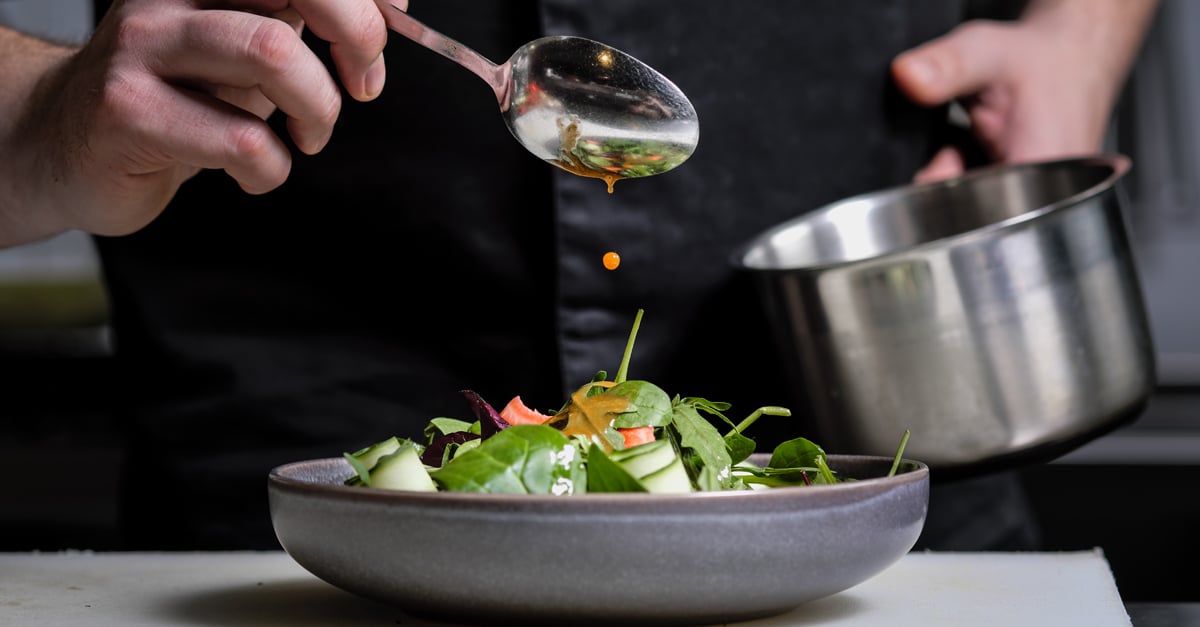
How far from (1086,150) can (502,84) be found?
74 centimetres

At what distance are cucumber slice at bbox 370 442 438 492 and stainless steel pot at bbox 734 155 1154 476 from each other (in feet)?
1.25

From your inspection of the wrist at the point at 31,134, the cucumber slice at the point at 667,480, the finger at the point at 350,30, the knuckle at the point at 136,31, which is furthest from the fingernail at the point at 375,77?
the cucumber slice at the point at 667,480

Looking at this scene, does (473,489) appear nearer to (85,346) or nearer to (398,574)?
(398,574)

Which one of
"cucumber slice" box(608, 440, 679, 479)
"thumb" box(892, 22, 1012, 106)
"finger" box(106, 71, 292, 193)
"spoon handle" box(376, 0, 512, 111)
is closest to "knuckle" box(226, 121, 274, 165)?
"finger" box(106, 71, 292, 193)

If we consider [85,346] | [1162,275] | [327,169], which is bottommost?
[1162,275]

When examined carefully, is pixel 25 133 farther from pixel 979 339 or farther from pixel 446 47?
pixel 979 339

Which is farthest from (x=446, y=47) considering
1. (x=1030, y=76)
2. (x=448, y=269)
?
(x=1030, y=76)

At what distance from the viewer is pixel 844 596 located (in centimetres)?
74

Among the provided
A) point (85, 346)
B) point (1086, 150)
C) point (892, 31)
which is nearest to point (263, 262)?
point (892, 31)

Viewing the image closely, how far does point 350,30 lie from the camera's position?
2.48 ft

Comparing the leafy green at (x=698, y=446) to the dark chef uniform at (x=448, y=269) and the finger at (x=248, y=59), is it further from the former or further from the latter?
the dark chef uniform at (x=448, y=269)

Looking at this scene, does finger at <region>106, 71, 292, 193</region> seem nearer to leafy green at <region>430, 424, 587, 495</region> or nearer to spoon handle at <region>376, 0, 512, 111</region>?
spoon handle at <region>376, 0, 512, 111</region>

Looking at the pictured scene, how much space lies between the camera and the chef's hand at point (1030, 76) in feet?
3.99

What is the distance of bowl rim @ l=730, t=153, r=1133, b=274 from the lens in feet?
2.91
